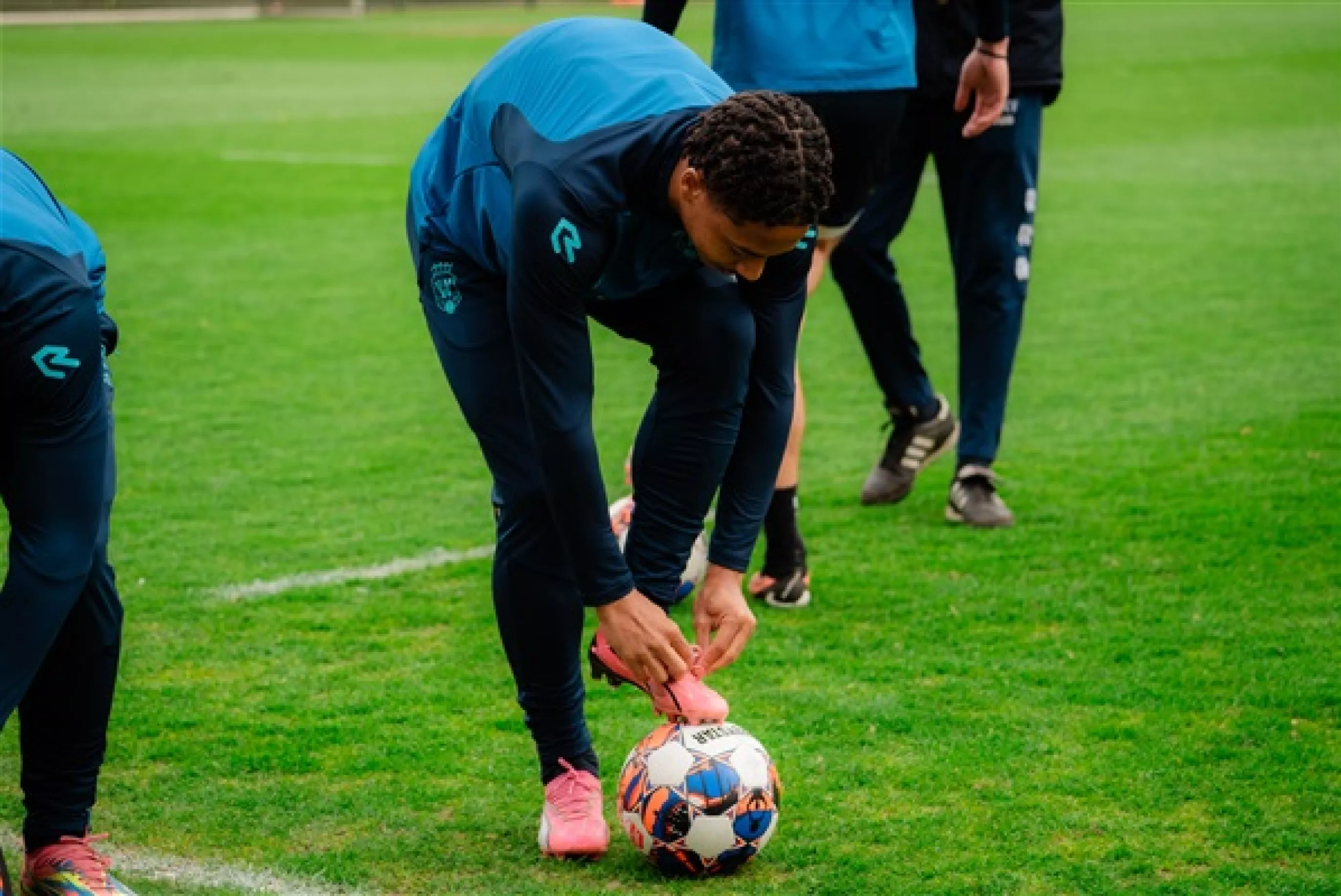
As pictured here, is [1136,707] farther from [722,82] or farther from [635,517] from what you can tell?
[722,82]

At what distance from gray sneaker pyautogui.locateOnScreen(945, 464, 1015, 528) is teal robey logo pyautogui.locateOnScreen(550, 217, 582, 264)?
3.71 meters

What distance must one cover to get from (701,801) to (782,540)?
2.13 meters

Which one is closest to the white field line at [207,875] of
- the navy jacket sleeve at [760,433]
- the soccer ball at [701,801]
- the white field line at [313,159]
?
the soccer ball at [701,801]

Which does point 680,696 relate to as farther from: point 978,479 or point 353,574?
point 978,479

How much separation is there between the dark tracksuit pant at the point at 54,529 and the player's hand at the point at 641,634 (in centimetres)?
103

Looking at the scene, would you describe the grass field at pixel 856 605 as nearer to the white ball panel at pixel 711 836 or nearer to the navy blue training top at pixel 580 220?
the white ball panel at pixel 711 836

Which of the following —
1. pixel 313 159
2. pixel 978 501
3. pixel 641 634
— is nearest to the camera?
pixel 641 634

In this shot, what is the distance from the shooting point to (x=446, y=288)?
436 centimetres

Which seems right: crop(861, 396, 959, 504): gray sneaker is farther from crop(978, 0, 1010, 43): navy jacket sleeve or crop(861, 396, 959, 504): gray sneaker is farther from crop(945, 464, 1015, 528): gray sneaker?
crop(978, 0, 1010, 43): navy jacket sleeve

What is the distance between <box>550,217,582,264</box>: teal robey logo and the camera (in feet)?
12.3

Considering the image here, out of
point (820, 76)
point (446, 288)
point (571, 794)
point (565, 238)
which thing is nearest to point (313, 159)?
point (820, 76)

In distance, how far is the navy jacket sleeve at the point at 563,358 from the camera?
12.3ft

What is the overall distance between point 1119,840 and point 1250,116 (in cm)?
1907

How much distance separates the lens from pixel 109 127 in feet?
75.9
